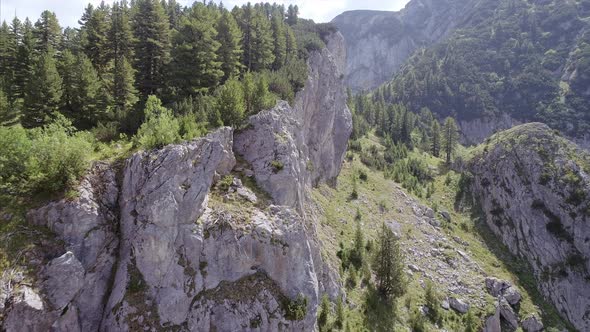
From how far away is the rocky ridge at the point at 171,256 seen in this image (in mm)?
19312

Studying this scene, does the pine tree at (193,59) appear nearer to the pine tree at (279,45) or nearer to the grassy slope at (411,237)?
the pine tree at (279,45)

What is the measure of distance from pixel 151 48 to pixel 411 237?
40528mm

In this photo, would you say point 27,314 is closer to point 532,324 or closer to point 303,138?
point 303,138

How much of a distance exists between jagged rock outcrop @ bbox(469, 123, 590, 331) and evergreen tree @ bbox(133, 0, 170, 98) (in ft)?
181

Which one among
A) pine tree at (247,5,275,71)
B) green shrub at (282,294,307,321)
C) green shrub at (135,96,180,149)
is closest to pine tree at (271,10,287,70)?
pine tree at (247,5,275,71)

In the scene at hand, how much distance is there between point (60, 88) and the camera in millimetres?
31188

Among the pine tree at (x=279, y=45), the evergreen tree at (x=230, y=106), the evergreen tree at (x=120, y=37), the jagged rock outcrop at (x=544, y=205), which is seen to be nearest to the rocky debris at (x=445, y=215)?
the jagged rock outcrop at (x=544, y=205)

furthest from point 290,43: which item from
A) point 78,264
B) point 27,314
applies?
point 27,314

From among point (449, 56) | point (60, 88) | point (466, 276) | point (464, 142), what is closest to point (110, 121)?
point (60, 88)

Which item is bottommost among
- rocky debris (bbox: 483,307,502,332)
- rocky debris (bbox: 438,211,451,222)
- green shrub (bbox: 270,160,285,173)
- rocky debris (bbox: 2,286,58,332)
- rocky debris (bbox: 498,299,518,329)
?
rocky debris (bbox: 498,299,518,329)

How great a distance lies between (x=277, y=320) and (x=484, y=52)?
19708cm

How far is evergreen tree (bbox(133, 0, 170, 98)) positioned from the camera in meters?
39.5

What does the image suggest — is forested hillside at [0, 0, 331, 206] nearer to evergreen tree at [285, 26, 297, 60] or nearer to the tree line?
the tree line

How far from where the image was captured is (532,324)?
39.8m
